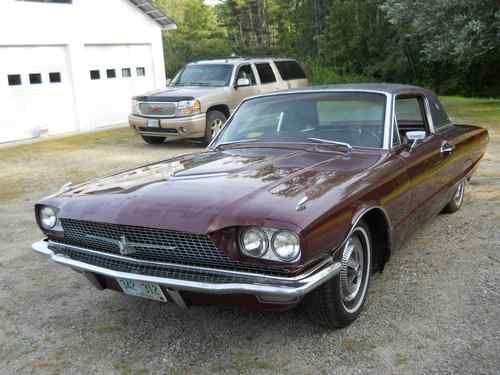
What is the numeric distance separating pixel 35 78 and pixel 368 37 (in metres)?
21.8

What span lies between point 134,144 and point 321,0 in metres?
32.6

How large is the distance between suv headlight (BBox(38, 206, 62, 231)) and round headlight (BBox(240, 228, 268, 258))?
1.41 m

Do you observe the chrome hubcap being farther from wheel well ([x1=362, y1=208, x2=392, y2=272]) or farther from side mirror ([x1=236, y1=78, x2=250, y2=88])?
side mirror ([x1=236, y1=78, x2=250, y2=88])

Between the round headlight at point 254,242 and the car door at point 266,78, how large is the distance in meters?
10.4

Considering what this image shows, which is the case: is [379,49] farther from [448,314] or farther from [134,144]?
[448,314]

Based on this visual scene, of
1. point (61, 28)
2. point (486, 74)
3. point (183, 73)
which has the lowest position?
point (486, 74)

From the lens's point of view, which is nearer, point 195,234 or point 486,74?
point 195,234

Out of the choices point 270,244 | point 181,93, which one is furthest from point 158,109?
point 270,244

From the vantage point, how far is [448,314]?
12.3 ft

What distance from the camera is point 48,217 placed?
3.80 m

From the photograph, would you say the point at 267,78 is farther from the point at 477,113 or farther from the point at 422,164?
the point at 422,164

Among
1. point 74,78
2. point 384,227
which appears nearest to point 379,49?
point 74,78

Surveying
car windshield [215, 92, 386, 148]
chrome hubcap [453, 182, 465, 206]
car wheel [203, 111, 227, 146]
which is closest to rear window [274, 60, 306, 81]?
car wheel [203, 111, 227, 146]

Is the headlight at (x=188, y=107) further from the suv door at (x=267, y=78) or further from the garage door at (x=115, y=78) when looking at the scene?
the garage door at (x=115, y=78)
